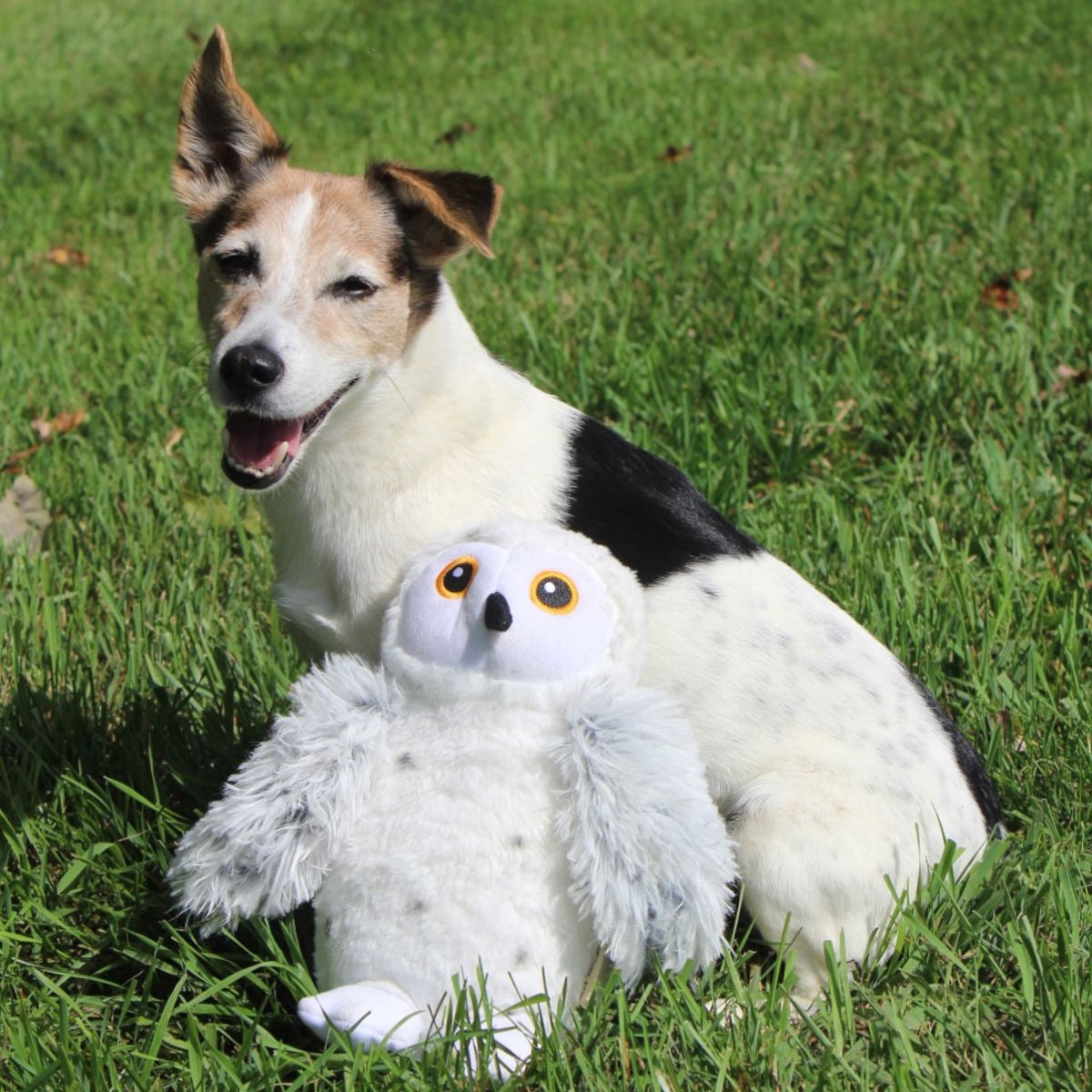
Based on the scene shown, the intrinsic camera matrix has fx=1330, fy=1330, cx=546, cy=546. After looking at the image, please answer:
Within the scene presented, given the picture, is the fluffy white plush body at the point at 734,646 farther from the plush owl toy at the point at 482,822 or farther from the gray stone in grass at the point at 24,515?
the gray stone in grass at the point at 24,515

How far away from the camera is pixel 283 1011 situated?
2463mm

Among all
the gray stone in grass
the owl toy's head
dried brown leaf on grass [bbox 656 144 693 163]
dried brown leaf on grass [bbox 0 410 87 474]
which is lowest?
dried brown leaf on grass [bbox 656 144 693 163]

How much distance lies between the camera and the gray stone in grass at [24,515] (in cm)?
411

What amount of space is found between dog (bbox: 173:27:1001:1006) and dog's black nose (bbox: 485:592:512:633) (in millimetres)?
566

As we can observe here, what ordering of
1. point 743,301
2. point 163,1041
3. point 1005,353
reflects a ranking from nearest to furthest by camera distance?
point 163,1041, point 1005,353, point 743,301

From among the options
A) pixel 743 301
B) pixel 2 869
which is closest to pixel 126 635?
pixel 2 869

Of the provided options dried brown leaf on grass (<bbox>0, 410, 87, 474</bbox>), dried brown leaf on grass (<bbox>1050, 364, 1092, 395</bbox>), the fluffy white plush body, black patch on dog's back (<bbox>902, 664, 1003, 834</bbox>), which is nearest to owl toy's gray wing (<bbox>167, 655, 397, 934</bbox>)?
the fluffy white plush body

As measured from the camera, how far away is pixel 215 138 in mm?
3223

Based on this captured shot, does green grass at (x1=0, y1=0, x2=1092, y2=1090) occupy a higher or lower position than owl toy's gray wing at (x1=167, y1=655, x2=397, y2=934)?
lower

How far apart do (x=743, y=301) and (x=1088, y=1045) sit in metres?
3.28

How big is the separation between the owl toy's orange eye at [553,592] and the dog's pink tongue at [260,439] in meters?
0.75

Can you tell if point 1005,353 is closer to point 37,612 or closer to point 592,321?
point 592,321

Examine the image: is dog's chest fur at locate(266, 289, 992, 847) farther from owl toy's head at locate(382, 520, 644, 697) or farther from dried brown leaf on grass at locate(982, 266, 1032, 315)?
dried brown leaf on grass at locate(982, 266, 1032, 315)

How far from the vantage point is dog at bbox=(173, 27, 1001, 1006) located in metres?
2.53
